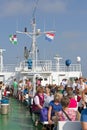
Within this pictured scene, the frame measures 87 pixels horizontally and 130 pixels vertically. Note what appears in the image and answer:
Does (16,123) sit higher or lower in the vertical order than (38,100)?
lower

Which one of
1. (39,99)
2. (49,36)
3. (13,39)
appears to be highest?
(13,39)

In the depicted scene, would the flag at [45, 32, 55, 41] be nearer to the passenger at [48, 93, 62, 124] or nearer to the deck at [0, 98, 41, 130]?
the deck at [0, 98, 41, 130]

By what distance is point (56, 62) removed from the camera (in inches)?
1188

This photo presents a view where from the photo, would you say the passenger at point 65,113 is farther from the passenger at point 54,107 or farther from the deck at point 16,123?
the deck at point 16,123

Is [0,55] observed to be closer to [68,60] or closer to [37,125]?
[68,60]

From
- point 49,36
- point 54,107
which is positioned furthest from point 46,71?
point 54,107

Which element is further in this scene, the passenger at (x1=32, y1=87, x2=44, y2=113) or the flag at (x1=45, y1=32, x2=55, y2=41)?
the flag at (x1=45, y1=32, x2=55, y2=41)

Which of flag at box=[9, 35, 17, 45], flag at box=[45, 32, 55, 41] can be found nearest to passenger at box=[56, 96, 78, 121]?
flag at box=[45, 32, 55, 41]

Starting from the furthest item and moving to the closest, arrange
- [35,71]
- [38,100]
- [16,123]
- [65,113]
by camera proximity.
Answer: [35,71] → [16,123] → [38,100] → [65,113]

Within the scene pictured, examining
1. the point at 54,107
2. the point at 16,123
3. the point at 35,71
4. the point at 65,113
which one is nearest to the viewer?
the point at 65,113

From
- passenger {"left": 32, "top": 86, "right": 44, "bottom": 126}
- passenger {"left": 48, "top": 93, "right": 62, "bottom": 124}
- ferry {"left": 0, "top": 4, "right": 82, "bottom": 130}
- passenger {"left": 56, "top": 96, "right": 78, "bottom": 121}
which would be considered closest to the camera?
passenger {"left": 56, "top": 96, "right": 78, "bottom": 121}

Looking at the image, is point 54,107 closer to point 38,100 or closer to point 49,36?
point 38,100

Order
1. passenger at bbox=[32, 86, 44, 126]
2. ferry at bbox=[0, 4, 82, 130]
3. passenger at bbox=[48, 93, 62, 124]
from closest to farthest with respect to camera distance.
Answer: passenger at bbox=[48, 93, 62, 124]
passenger at bbox=[32, 86, 44, 126]
ferry at bbox=[0, 4, 82, 130]

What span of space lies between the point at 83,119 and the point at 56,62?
24766 millimetres
